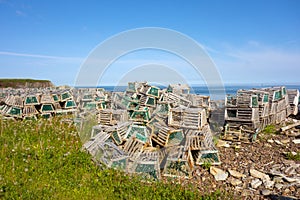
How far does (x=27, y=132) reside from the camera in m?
7.02

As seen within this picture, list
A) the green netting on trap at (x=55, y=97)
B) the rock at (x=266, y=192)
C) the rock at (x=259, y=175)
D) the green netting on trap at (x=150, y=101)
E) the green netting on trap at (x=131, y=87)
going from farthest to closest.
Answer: the green netting on trap at (x=55, y=97) → the green netting on trap at (x=131, y=87) → the green netting on trap at (x=150, y=101) → the rock at (x=259, y=175) → the rock at (x=266, y=192)

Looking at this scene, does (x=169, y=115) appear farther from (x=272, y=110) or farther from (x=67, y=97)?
(x=67, y=97)

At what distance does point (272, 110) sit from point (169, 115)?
5.01 meters

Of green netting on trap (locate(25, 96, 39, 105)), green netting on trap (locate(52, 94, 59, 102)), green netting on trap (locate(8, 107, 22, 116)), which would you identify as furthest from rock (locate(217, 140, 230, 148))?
green netting on trap (locate(8, 107, 22, 116))

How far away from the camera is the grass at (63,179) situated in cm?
396

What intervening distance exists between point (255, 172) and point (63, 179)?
3970 mm

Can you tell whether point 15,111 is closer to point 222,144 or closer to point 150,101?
point 150,101

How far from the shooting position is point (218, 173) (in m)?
5.28

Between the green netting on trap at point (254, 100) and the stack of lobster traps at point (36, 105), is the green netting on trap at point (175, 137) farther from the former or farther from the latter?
the stack of lobster traps at point (36, 105)

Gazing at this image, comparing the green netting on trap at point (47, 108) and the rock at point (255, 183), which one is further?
the green netting on trap at point (47, 108)

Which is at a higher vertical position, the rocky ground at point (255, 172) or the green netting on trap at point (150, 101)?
the green netting on trap at point (150, 101)

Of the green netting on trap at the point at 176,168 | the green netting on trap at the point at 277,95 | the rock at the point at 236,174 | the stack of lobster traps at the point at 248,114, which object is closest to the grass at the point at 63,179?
the green netting on trap at the point at 176,168

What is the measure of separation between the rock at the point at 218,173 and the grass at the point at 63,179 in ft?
2.84

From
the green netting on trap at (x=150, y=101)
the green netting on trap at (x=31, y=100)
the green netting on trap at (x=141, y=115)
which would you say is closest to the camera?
the green netting on trap at (x=141, y=115)
